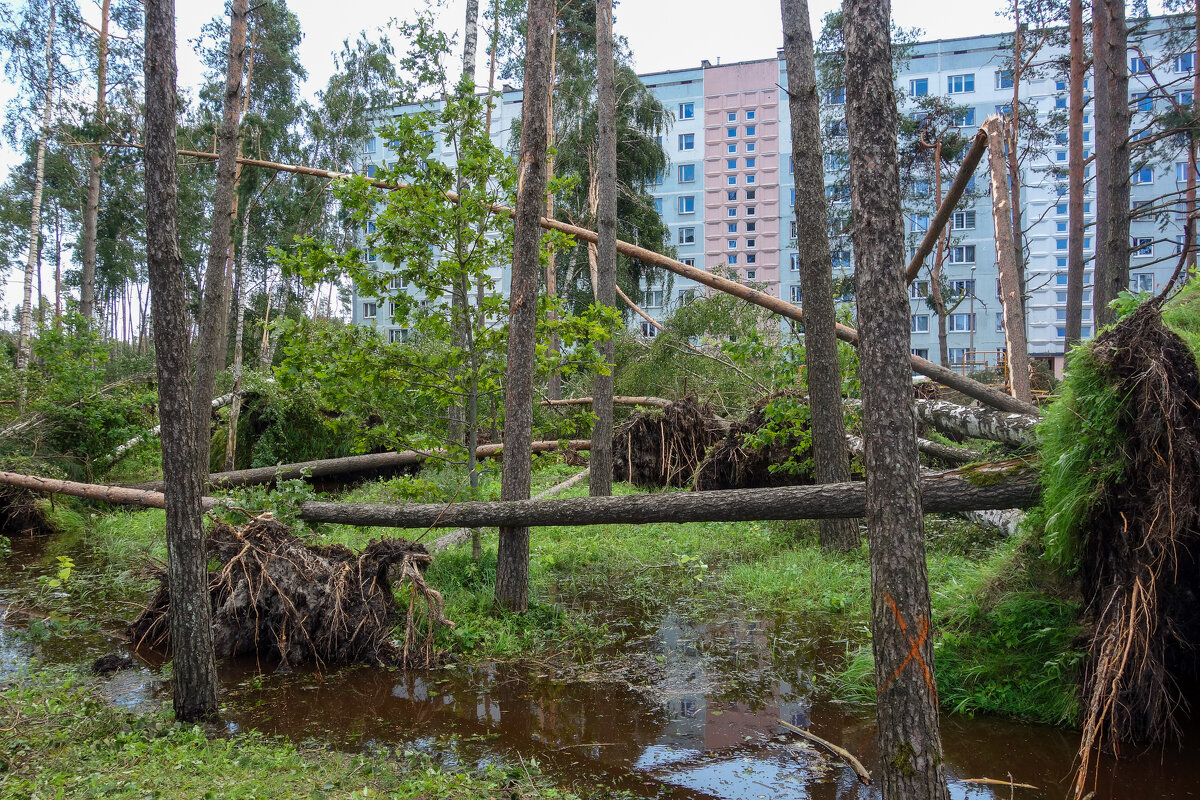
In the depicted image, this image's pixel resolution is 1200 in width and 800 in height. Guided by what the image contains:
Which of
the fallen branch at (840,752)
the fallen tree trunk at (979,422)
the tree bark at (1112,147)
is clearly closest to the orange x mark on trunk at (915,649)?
the fallen branch at (840,752)

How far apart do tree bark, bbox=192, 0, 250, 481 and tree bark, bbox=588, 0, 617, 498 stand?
5.15 m

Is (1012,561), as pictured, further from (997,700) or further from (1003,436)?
(1003,436)

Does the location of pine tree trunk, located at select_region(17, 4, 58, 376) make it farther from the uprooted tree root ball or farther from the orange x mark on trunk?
the orange x mark on trunk

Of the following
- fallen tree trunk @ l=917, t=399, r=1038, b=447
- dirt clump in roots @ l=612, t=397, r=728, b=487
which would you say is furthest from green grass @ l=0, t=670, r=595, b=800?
dirt clump in roots @ l=612, t=397, r=728, b=487

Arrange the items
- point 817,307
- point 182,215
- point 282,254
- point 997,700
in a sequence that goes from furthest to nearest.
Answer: point 182,215 → point 817,307 → point 282,254 → point 997,700

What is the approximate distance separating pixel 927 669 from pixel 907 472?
2.44 feet

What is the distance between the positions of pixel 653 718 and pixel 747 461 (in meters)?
6.10

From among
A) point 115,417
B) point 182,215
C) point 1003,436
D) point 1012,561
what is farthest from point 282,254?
point 182,215

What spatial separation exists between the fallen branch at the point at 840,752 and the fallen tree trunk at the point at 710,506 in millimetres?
1501

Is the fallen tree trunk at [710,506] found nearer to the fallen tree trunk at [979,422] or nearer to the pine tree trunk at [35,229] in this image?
the fallen tree trunk at [979,422]

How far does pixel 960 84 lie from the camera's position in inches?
1613

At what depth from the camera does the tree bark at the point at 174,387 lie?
4.18 metres

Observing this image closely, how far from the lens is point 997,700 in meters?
4.34

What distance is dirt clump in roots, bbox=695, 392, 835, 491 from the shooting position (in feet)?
32.5
